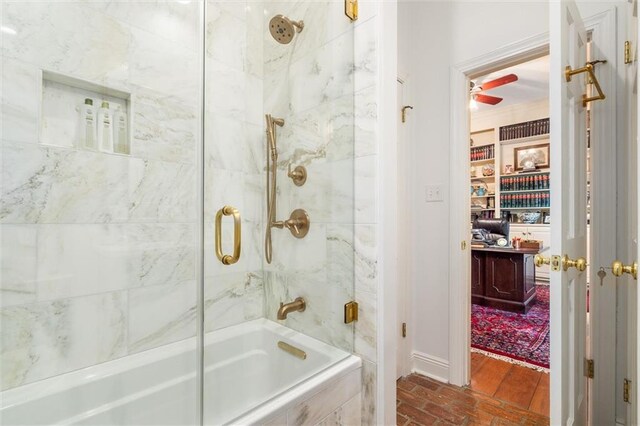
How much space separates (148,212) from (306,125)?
2.88 ft

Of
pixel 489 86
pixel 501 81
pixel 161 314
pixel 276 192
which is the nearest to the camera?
pixel 161 314

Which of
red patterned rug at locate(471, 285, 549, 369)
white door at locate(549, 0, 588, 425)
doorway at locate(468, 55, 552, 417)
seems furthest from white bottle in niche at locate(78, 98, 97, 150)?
red patterned rug at locate(471, 285, 549, 369)

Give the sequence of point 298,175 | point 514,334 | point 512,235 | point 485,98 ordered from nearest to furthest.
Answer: point 298,175, point 514,334, point 485,98, point 512,235

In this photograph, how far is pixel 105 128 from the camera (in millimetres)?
1367

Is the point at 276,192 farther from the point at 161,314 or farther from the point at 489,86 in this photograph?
the point at 489,86

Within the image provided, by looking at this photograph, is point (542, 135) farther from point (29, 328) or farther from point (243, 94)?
point (29, 328)

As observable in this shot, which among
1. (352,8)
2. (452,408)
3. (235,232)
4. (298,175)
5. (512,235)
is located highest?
(352,8)

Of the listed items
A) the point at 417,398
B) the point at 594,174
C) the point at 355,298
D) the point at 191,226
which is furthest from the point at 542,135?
the point at 191,226

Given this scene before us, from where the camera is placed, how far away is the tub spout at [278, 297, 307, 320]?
158 cm

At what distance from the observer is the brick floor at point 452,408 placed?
166cm

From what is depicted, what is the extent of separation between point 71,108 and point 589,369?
2.73 metres

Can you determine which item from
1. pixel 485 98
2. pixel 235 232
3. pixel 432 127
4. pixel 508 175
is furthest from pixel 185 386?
pixel 508 175

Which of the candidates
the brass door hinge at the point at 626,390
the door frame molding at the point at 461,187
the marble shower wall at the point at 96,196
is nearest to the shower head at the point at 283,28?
the marble shower wall at the point at 96,196

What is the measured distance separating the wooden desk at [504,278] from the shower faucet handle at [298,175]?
2794mm
